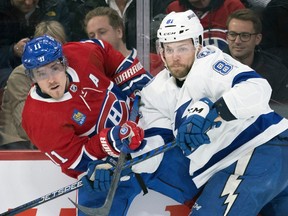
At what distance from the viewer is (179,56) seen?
253cm

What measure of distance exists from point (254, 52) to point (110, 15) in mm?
704

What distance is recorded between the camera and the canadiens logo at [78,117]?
8.63ft

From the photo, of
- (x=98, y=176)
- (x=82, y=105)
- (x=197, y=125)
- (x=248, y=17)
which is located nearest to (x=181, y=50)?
(x=197, y=125)

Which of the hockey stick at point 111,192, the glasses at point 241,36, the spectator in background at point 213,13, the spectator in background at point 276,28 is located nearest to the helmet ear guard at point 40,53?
the hockey stick at point 111,192

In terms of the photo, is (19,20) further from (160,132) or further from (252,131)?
(252,131)

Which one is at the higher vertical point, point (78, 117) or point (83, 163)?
point (78, 117)

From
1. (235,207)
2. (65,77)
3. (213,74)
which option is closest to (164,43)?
(213,74)

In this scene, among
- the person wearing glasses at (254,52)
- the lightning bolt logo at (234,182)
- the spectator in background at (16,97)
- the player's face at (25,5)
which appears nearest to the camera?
the lightning bolt logo at (234,182)

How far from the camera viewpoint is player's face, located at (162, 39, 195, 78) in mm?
2531

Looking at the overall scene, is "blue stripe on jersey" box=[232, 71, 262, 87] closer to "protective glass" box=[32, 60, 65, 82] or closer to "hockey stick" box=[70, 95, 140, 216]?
"hockey stick" box=[70, 95, 140, 216]

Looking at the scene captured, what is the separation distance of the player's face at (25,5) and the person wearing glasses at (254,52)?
0.95 meters

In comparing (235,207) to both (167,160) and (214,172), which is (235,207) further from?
(167,160)

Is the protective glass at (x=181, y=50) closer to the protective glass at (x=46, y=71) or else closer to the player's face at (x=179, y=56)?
the player's face at (x=179, y=56)

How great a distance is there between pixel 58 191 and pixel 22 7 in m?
1.07
